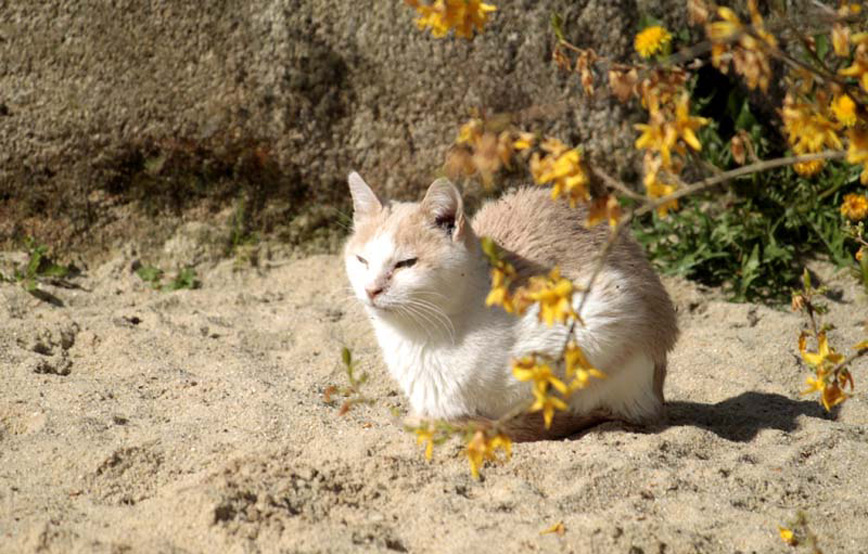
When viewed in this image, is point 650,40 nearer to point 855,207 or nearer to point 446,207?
point 855,207

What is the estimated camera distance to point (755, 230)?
521 cm

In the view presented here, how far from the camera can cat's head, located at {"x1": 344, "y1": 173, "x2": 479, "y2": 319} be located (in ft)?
11.6

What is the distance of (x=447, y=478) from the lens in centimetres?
316

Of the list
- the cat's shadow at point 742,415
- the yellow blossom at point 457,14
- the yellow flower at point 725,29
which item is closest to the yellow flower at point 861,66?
the yellow flower at point 725,29

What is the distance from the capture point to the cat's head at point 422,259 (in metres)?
3.53

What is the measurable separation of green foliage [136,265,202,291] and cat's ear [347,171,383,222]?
1.54m

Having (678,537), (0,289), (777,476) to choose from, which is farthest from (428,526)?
(0,289)

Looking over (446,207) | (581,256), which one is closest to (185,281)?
(446,207)

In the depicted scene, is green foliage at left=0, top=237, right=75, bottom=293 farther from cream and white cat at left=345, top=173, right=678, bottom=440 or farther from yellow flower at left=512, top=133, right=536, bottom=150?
yellow flower at left=512, top=133, right=536, bottom=150

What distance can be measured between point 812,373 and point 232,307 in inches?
108

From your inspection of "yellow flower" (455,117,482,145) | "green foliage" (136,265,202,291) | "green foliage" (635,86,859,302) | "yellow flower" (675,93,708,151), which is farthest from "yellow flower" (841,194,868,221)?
"green foliage" (136,265,202,291)

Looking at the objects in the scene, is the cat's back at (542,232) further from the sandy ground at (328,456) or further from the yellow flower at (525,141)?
the yellow flower at (525,141)

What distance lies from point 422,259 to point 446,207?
0.21 meters

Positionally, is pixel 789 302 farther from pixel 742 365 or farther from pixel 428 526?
pixel 428 526
